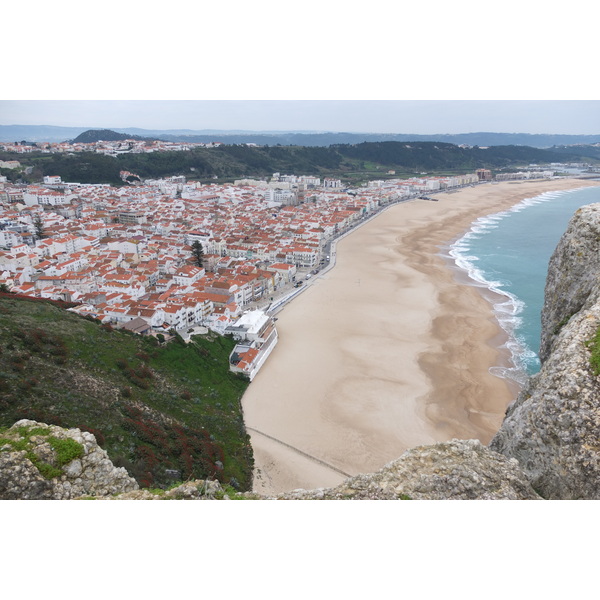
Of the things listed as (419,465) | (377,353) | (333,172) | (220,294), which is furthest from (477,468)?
(333,172)

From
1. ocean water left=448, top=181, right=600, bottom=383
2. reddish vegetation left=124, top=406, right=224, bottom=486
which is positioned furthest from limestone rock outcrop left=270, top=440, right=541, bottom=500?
ocean water left=448, top=181, right=600, bottom=383

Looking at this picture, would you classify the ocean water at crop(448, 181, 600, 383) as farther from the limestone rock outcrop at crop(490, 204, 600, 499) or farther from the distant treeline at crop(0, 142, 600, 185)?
the distant treeline at crop(0, 142, 600, 185)

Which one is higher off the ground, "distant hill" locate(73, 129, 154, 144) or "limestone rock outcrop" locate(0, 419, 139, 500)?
"distant hill" locate(73, 129, 154, 144)

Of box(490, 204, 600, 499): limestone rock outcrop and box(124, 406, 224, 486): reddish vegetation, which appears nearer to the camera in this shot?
box(490, 204, 600, 499): limestone rock outcrop

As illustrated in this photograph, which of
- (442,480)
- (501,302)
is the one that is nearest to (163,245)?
(501,302)

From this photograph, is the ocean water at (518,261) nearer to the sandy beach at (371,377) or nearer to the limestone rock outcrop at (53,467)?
the sandy beach at (371,377)

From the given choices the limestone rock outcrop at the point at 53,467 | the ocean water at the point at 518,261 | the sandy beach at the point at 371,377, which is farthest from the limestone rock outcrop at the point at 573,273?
the ocean water at the point at 518,261

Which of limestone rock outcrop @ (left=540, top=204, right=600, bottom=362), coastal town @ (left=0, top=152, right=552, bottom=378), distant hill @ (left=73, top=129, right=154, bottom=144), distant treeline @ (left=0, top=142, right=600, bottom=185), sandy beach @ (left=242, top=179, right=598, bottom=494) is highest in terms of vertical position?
distant hill @ (left=73, top=129, right=154, bottom=144)

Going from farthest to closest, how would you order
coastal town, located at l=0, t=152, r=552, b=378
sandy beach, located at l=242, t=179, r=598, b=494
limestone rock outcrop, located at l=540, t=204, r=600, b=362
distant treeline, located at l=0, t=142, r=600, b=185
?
distant treeline, located at l=0, t=142, r=600, b=185
coastal town, located at l=0, t=152, r=552, b=378
sandy beach, located at l=242, t=179, r=598, b=494
limestone rock outcrop, located at l=540, t=204, r=600, b=362

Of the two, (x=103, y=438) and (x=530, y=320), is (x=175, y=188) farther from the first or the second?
(x=103, y=438)
